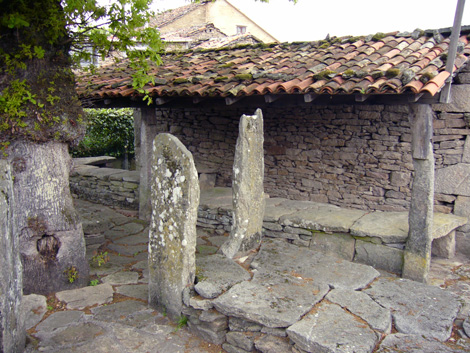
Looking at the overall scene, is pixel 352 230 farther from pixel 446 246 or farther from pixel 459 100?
pixel 459 100

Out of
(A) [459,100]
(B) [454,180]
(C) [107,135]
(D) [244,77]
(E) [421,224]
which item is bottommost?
(E) [421,224]

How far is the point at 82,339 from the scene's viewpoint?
3584 millimetres

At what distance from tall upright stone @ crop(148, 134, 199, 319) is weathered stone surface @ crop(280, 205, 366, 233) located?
2203 millimetres

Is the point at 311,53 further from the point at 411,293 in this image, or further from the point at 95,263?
the point at 95,263

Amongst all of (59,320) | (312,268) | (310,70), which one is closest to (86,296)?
(59,320)

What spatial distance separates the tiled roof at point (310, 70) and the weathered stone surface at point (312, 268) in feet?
6.95

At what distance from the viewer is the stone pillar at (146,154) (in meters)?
7.59

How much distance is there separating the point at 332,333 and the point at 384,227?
258cm

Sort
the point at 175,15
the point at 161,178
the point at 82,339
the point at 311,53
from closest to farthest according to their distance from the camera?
the point at 82,339 → the point at 161,178 → the point at 311,53 → the point at 175,15

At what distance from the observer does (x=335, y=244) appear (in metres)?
5.43

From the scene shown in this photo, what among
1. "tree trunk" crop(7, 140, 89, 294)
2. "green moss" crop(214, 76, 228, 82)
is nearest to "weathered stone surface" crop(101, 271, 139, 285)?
"tree trunk" crop(7, 140, 89, 294)

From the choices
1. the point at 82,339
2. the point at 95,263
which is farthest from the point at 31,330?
the point at 95,263

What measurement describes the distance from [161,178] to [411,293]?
2.79 metres

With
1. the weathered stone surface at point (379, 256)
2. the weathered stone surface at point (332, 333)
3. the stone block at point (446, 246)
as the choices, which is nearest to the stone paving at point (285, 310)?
the weathered stone surface at point (332, 333)
